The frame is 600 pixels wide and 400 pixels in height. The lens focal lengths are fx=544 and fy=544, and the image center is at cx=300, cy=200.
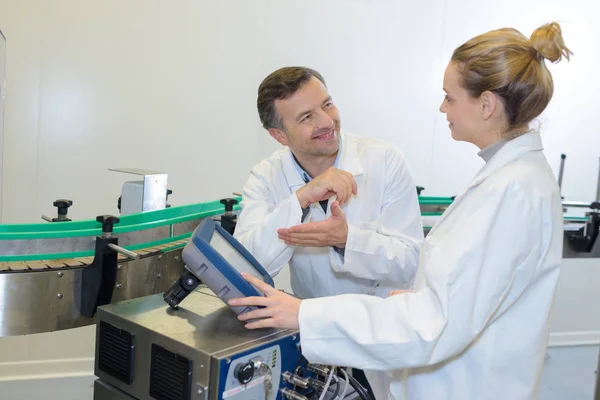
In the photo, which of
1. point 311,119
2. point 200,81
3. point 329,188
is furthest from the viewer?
point 200,81

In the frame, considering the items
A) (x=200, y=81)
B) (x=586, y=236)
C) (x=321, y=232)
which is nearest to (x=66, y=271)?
(x=321, y=232)

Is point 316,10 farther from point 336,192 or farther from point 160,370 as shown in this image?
point 160,370

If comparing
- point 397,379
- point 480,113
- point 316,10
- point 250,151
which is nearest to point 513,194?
point 480,113

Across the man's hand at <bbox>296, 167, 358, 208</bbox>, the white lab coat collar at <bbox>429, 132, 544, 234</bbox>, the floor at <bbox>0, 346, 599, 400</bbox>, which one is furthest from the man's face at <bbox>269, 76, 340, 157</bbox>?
the floor at <bbox>0, 346, 599, 400</bbox>

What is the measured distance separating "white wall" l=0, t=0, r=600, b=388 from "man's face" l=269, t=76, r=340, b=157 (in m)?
1.26

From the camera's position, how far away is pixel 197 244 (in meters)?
0.91

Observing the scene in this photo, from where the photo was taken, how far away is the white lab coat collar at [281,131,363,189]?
1548 mm

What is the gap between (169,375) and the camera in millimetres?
916

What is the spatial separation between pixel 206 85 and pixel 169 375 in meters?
1.99

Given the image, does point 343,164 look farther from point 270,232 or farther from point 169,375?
point 169,375

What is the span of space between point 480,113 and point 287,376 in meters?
0.58

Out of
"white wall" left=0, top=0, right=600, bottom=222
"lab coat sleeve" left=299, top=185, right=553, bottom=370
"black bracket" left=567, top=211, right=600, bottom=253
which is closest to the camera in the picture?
"lab coat sleeve" left=299, top=185, right=553, bottom=370

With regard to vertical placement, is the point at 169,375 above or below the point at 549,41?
below

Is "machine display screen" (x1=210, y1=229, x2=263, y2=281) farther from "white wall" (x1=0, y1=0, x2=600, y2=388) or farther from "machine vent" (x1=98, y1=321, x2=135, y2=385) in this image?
"white wall" (x1=0, y1=0, x2=600, y2=388)
